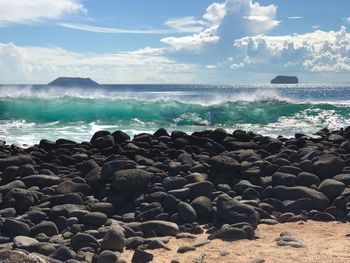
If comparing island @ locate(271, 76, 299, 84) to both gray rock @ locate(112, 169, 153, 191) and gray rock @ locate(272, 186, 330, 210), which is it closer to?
gray rock @ locate(272, 186, 330, 210)

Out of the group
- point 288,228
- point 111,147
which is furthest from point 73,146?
point 288,228

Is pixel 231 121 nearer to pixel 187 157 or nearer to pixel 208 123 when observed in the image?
pixel 208 123

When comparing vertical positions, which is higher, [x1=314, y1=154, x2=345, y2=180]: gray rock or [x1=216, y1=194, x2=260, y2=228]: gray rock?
[x1=314, y1=154, x2=345, y2=180]: gray rock

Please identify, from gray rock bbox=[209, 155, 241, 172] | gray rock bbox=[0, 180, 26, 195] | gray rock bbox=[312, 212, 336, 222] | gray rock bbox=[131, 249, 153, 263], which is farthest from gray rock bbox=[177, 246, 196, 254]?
gray rock bbox=[0, 180, 26, 195]

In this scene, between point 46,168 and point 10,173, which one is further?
point 46,168

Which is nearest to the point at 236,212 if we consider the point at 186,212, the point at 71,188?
the point at 186,212

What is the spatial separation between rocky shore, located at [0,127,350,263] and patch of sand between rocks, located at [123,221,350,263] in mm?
115

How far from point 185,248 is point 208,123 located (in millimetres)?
19476

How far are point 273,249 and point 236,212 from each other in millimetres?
957

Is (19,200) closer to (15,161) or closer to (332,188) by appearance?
(15,161)

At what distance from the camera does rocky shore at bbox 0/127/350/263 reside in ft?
18.3

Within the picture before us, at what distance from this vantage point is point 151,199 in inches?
277

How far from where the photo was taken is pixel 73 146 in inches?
445

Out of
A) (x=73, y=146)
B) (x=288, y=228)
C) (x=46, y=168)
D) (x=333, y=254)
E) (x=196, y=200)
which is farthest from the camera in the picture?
(x=73, y=146)
